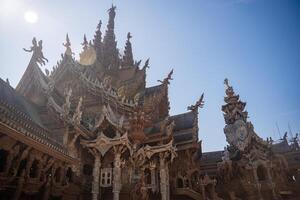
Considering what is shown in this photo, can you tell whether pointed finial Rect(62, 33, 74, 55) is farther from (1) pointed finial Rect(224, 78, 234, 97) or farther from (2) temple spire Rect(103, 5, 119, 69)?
(1) pointed finial Rect(224, 78, 234, 97)

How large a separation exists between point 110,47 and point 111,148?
1646 cm

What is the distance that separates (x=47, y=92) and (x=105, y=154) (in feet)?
14.0

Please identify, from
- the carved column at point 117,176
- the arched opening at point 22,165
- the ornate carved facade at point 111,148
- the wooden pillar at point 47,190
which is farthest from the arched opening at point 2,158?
the carved column at point 117,176

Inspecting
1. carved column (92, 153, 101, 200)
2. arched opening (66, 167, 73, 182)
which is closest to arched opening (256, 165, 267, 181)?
carved column (92, 153, 101, 200)

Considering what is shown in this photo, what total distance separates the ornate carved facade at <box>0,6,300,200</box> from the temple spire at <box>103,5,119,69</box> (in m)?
2.29

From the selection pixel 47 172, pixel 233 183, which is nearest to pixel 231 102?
pixel 233 183

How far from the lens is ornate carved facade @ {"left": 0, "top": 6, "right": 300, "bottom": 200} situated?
7.27 m

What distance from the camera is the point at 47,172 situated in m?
8.23

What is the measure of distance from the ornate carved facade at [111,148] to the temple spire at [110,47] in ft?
7.50

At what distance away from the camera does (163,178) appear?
43.5 ft

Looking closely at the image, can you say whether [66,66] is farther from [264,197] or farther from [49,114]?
[264,197]

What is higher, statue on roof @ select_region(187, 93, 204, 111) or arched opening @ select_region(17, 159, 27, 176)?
statue on roof @ select_region(187, 93, 204, 111)

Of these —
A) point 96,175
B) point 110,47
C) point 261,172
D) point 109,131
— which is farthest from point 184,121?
point 110,47

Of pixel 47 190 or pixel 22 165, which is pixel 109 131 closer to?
pixel 47 190
